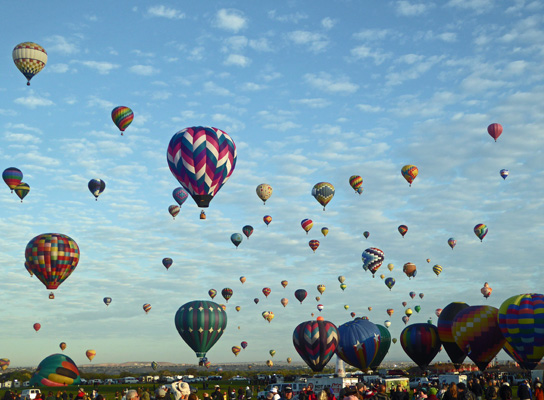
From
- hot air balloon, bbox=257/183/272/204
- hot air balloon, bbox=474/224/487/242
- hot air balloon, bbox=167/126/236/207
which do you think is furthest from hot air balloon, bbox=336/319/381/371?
hot air balloon, bbox=167/126/236/207

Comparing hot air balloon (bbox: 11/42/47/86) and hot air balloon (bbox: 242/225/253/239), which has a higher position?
hot air balloon (bbox: 11/42/47/86)

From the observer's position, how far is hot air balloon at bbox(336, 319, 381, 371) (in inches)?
2093

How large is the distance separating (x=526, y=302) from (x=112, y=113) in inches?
1359

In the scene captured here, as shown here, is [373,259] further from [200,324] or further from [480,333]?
[200,324]

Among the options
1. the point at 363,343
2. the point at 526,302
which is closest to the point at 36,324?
the point at 363,343

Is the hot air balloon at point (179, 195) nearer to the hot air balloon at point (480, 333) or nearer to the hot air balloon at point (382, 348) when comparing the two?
the hot air balloon at point (382, 348)

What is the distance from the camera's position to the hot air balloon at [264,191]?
60.7 m

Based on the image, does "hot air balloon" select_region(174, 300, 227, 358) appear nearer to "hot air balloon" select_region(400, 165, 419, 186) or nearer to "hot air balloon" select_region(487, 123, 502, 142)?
"hot air balloon" select_region(400, 165, 419, 186)

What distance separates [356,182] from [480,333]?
22188 mm

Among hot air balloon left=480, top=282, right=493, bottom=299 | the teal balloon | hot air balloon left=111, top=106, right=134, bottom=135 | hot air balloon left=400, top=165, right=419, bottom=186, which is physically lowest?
the teal balloon

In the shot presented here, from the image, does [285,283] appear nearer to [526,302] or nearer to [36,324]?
[36,324]

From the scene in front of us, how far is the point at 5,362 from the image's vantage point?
97125 millimetres

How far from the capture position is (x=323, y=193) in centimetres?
6075

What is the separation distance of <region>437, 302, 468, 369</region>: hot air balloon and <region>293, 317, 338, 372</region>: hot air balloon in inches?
403
